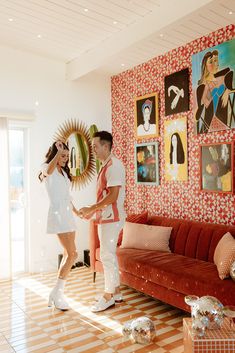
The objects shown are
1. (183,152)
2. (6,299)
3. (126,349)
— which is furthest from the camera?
(183,152)

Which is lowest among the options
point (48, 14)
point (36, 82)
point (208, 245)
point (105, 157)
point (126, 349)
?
point (126, 349)

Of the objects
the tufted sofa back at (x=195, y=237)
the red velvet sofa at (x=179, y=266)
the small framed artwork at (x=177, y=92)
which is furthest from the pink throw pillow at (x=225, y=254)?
the small framed artwork at (x=177, y=92)

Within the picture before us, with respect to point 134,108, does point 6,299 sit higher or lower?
lower

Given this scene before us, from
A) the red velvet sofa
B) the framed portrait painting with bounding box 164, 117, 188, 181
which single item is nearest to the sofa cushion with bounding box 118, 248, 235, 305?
the red velvet sofa

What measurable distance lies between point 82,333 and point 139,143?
2.56m

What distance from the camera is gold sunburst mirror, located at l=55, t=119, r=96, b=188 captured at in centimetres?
466

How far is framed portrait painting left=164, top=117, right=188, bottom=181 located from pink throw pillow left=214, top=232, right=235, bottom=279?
1.04m

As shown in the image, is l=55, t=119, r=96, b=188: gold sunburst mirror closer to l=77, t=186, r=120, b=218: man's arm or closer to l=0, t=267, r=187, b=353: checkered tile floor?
l=0, t=267, r=187, b=353: checkered tile floor

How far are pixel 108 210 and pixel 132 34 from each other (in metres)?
1.81

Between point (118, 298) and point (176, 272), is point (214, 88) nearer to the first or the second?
point (176, 272)

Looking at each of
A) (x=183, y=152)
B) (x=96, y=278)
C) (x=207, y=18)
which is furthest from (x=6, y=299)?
(x=207, y=18)

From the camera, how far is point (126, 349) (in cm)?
239

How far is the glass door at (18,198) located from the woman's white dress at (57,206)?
1386 mm

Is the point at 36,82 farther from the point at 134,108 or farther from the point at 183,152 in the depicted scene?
the point at 183,152
